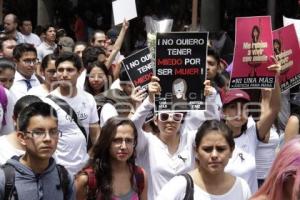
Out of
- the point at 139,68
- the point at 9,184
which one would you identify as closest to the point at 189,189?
the point at 9,184

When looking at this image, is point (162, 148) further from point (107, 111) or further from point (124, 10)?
→ point (124, 10)

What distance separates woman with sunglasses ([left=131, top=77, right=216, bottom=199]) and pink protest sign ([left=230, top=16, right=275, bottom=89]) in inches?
25.1

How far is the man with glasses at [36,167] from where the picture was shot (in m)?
3.53

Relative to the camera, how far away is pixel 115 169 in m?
4.36

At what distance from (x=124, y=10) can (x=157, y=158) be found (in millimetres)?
3797

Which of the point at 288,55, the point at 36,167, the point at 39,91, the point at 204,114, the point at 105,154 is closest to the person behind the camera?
the point at 36,167

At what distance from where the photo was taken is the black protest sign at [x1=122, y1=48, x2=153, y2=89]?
18.5 feet

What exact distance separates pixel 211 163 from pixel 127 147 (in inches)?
28.4

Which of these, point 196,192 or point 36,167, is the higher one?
point 36,167

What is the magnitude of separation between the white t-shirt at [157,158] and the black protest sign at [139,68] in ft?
2.66

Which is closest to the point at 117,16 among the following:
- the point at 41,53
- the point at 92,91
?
the point at 92,91

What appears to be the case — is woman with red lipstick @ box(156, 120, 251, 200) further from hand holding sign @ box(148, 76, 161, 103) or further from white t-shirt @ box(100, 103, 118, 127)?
white t-shirt @ box(100, 103, 118, 127)

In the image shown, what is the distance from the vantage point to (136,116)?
4.79 m

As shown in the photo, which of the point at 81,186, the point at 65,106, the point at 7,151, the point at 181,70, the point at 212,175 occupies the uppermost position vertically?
the point at 181,70
